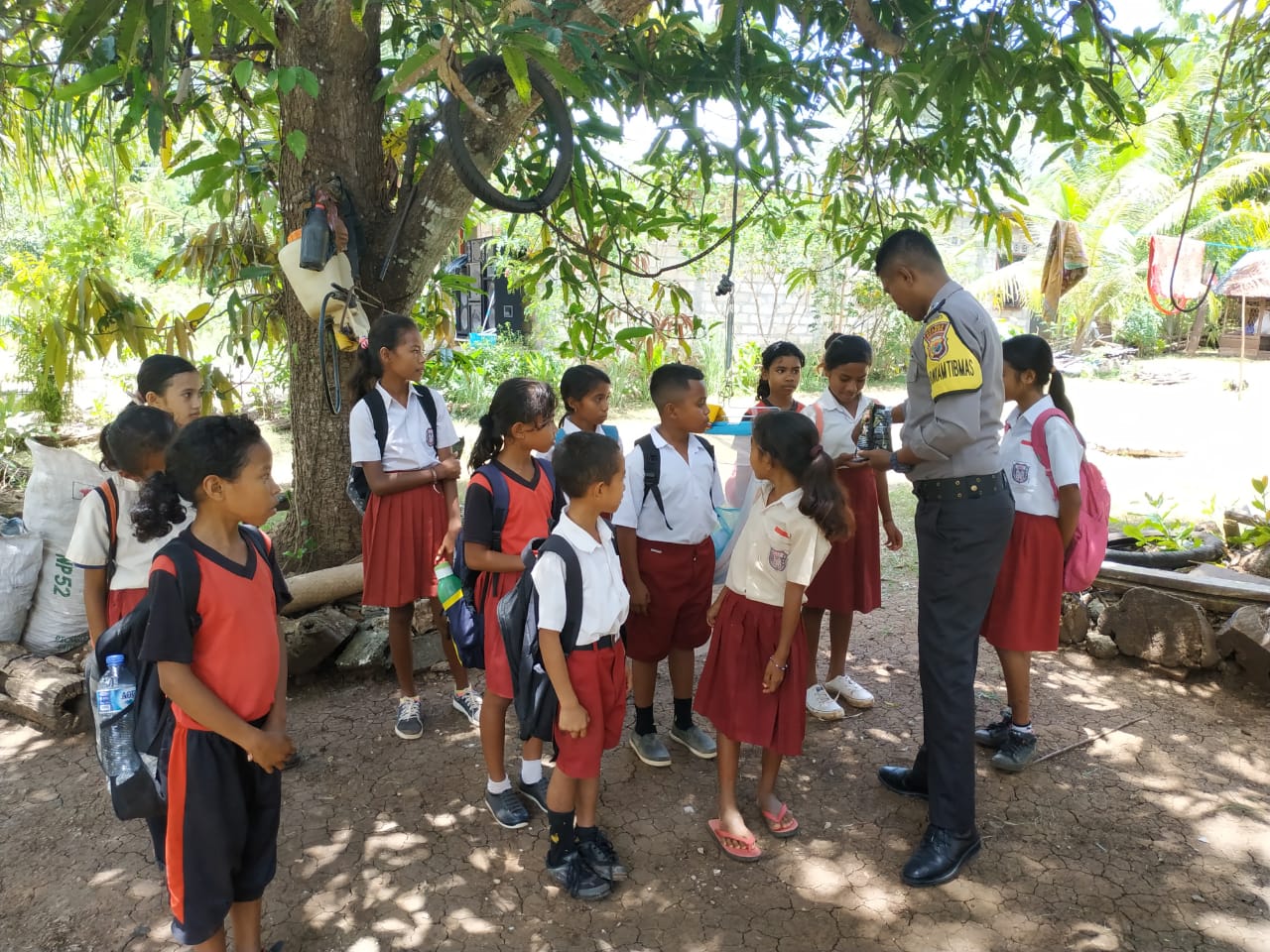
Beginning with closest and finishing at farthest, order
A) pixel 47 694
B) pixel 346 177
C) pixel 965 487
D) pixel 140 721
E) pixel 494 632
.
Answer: pixel 140 721 < pixel 965 487 < pixel 494 632 < pixel 47 694 < pixel 346 177

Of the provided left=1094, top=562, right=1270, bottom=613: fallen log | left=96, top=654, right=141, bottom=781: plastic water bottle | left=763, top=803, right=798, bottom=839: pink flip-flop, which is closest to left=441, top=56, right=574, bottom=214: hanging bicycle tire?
left=96, top=654, right=141, bottom=781: plastic water bottle

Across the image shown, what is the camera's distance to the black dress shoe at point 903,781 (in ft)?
9.56

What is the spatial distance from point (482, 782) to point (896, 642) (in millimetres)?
2318

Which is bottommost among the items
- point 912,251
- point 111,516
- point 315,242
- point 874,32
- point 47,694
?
point 47,694

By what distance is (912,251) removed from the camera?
2.50m

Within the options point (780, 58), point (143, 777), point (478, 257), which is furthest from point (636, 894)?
point (478, 257)

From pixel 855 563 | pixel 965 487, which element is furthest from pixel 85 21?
pixel 855 563

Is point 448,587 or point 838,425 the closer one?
point 448,587

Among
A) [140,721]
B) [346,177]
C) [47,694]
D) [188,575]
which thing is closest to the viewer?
[188,575]

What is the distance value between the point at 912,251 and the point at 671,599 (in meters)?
1.37

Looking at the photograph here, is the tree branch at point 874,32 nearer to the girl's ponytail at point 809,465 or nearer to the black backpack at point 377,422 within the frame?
the girl's ponytail at point 809,465

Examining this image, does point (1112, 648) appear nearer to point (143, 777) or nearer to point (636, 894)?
point (636, 894)

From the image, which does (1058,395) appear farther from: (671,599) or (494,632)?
(494,632)

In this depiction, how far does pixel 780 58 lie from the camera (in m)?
3.40
